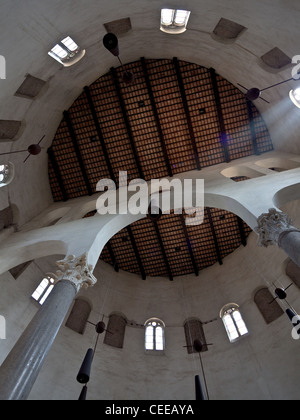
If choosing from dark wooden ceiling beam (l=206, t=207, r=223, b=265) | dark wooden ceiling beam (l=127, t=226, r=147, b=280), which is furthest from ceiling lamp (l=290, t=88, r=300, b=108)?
dark wooden ceiling beam (l=127, t=226, r=147, b=280)

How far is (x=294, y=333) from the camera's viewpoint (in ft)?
38.0

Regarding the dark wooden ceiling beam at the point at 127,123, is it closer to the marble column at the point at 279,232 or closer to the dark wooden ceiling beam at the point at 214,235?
the dark wooden ceiling beam at the point at 214,235

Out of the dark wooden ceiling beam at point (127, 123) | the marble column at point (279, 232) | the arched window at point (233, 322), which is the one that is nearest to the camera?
the marble column at point (279, 232)

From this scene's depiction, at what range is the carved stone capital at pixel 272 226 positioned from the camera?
7.80 m

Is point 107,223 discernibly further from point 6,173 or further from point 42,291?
point 42,291

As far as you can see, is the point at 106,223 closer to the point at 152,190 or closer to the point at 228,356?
the point at 152,190

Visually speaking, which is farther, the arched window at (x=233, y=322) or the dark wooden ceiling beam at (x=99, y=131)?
the dark wooden ceiling beam at (x=99, y=131)

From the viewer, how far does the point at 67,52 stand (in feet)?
38.8

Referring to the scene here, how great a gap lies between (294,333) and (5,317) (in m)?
11.4

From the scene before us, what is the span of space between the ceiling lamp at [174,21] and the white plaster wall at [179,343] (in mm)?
9185


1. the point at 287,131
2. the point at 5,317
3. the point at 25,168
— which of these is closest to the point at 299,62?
the point at 287,131

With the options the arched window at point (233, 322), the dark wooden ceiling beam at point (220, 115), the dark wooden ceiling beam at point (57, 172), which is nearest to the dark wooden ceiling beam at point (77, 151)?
the dark wooden ceiling beam at point (57, 172)

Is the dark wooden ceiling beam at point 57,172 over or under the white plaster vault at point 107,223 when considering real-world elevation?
over

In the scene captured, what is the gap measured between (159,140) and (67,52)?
19.1 ft
